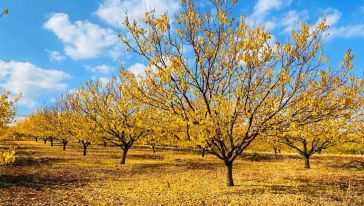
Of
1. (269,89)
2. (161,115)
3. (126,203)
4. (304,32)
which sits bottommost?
(126,203)

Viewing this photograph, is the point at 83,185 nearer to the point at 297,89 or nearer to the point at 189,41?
the point at 189,41

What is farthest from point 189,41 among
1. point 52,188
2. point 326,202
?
point 52,188

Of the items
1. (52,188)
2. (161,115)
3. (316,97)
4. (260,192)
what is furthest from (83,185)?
(316,97)

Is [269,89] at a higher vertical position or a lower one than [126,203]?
higher

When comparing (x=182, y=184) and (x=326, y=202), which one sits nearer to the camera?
(x=326, y=202)

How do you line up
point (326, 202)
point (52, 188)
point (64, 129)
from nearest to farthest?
point (326, 202), point (52, 188), point (64, 129)

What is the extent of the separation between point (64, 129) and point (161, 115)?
35193 millimetres

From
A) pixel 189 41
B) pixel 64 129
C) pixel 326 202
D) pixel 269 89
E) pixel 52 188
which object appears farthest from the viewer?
pixel 64 129

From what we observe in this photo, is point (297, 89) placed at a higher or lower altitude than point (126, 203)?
higher

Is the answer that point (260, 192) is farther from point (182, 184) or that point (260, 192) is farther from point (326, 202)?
point (182, 184)

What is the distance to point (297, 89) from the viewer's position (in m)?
13.2

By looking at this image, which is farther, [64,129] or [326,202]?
[64,129]

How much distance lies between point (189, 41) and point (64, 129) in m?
36.0

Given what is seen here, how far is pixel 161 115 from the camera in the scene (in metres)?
14.3
